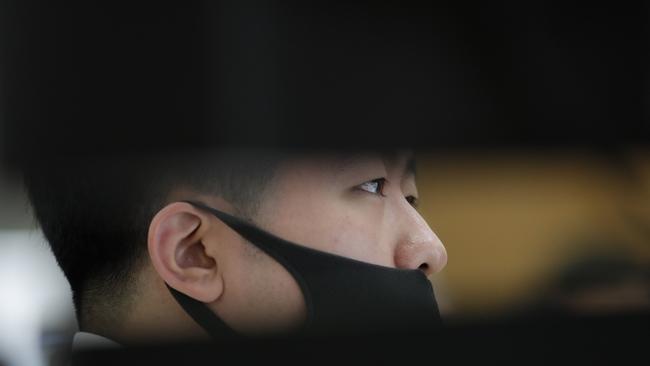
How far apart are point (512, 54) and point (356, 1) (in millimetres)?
197

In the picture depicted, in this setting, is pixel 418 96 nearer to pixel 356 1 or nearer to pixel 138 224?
pixel 356 1

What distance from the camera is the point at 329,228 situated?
1331 mm

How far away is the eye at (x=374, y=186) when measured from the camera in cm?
132

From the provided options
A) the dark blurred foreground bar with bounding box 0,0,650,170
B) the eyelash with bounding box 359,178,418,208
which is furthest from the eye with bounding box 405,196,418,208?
the dark blurred foreground bar with bounding box 0,0,650,170

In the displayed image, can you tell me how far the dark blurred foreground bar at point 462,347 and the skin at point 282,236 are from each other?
0.44 ft

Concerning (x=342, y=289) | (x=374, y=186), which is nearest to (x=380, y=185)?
(x=374, y=186)

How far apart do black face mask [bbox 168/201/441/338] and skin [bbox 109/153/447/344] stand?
0.03ft

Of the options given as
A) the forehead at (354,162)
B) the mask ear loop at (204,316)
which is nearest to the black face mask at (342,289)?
the mask ear loop at (204,316)

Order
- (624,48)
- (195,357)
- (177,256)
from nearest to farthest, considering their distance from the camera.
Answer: (195,357), (624,48), (177,256)

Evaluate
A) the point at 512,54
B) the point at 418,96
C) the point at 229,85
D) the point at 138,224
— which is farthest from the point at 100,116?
the point at 512,54

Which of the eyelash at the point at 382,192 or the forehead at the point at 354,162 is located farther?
the eyelash at the point at 382,192

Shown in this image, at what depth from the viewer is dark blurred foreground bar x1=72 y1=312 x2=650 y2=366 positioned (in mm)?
1096

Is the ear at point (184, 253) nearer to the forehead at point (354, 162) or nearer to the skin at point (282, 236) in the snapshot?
the skin at point (282, 236)

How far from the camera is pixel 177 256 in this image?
131cm
